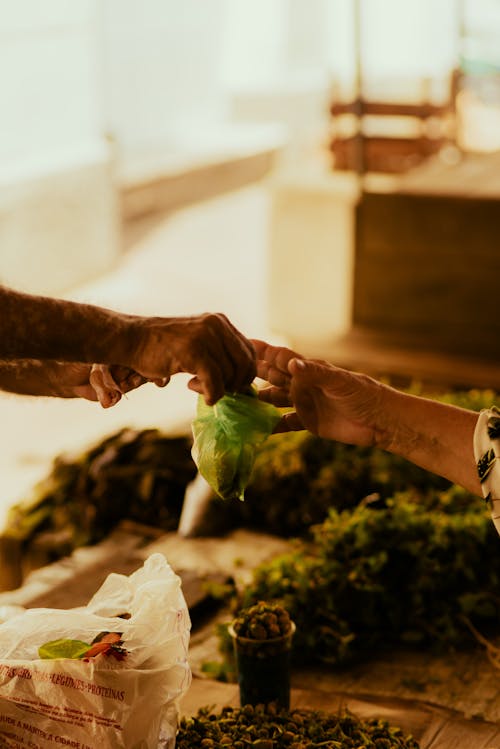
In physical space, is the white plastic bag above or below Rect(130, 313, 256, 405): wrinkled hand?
below

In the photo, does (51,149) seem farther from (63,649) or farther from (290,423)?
(63,649)

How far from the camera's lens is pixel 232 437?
2.70m

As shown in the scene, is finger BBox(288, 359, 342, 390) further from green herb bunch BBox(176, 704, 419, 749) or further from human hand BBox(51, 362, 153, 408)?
green herb bunch BBox(176, 704, 419, 749)

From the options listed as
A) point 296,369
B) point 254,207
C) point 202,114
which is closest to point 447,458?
point 296,369

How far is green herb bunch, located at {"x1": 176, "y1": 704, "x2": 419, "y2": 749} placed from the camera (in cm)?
278

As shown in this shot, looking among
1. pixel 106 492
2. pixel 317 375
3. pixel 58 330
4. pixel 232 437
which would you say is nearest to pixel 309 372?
pixel 317 375

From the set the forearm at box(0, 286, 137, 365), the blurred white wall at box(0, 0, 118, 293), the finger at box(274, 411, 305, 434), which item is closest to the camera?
the forearm at box(0, 286, 137, 365)

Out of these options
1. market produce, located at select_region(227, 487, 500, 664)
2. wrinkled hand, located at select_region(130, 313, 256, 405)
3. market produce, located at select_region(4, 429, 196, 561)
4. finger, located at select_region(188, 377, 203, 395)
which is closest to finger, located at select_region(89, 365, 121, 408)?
finger, located at select_region(188, 377, 203, 395)

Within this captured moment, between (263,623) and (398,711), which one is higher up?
(263,623)

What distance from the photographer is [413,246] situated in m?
7.68

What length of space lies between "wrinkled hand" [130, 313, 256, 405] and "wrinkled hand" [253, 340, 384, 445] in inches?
12.5

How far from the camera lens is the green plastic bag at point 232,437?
2.67m

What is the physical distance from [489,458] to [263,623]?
978 millimetres

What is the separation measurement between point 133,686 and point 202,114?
17332mm
